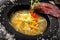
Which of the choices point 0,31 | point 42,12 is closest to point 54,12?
point 42,12

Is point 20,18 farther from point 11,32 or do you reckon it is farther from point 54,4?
point 54,4

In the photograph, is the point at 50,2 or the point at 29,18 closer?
the point at 29,18

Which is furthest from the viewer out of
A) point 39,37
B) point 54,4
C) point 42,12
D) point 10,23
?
point 54,4

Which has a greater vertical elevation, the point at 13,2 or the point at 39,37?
the point at 13,2

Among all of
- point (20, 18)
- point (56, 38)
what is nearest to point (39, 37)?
point (56, 38)

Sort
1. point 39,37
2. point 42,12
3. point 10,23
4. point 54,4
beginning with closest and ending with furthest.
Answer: point 39,37 → point 10,23 → point 42,12 → point 54,4

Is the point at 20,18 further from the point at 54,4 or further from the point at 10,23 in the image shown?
the point at 54,4
